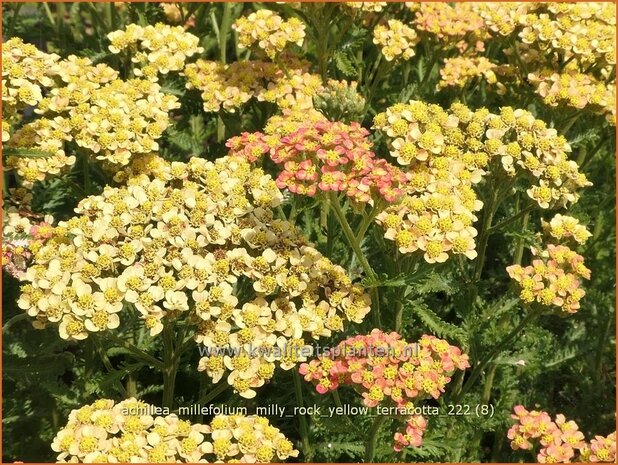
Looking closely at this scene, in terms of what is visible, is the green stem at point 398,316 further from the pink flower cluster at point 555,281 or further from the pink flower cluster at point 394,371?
the pink flower cluster at point 555,281

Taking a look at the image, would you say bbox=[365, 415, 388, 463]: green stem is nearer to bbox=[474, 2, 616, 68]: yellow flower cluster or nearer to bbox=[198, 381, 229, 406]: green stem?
bbox=[198, 381, 229, 406]: green stem

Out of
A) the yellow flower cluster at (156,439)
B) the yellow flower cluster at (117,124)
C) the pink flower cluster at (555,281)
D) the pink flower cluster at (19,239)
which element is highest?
the yellow flower cluster at (117,124)

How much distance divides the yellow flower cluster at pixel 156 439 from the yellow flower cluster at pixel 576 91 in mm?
2226

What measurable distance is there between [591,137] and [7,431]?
345 cm

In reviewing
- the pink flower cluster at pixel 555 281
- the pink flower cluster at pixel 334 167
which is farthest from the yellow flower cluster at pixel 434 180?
the pink flower cluster at pixel 555 281

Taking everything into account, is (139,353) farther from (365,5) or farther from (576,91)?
(576,91)

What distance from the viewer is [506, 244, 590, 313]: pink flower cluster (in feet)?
9.78

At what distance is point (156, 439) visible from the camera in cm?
251

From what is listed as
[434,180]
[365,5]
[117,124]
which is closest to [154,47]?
[117,124]

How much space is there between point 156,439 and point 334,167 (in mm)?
1175

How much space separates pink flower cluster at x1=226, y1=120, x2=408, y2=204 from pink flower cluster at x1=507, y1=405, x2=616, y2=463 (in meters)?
1.03

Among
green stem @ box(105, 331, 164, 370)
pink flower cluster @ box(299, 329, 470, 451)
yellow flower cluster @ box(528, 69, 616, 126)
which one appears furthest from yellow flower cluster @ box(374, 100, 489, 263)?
green stem @ box(105, 331, 164, 370)

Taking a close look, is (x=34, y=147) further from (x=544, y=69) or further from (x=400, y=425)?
(x=544, y=69)

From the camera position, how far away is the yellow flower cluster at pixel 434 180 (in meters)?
2.92
